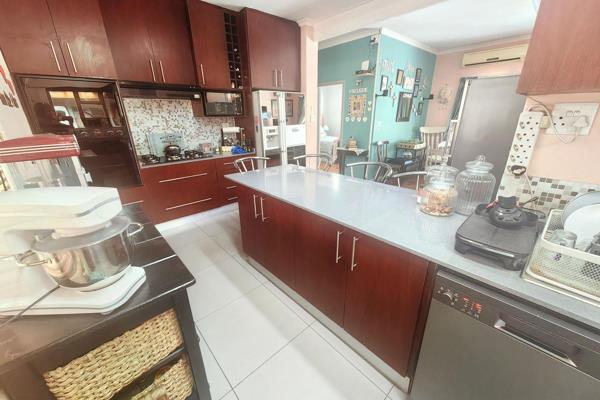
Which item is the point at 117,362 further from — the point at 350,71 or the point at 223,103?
the point at 350,71

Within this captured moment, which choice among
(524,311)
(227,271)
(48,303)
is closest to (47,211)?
(48,303)

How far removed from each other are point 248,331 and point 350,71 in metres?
4.70

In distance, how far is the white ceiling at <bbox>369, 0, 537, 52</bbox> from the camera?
10.4 ft

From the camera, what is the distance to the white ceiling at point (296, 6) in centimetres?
269

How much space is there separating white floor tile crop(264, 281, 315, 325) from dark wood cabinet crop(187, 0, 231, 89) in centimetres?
256

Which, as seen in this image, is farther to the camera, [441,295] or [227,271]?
[227,271]

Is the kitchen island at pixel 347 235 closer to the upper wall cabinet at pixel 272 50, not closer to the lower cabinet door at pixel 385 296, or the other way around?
the lower cabinet door at pixel 385 296

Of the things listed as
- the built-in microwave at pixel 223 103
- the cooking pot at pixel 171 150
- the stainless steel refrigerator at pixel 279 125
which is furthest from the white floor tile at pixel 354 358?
the built-in microwave at pixel 223 103

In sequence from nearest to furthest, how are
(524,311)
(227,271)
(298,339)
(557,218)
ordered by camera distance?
(524,311) < (557,218) < (298,339) < (227,271)

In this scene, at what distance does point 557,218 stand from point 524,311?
54 centimetres

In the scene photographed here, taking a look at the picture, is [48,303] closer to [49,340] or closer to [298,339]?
[49,340]

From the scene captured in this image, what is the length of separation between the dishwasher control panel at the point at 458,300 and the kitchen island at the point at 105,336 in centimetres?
92

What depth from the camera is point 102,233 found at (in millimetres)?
622

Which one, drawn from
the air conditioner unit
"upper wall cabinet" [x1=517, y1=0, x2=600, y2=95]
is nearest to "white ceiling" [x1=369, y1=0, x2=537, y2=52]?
the air conditioner unit
